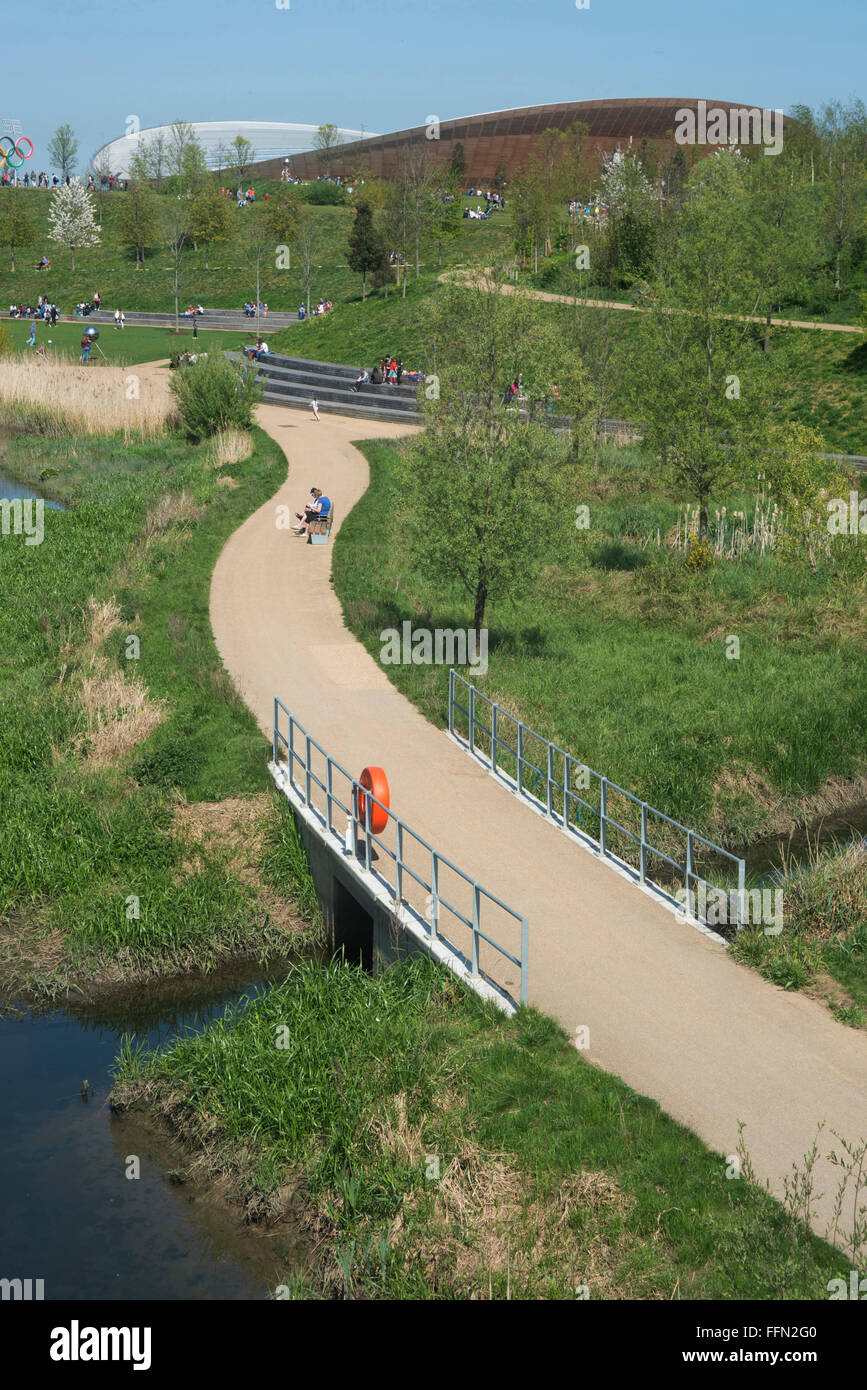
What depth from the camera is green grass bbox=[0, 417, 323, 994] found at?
14.8m

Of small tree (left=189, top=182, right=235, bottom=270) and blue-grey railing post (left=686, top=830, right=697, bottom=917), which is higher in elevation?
small tree (left=189, top=182, right=235, bottom=270)

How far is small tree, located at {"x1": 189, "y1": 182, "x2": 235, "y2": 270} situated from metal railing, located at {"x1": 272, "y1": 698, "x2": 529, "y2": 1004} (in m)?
67.2

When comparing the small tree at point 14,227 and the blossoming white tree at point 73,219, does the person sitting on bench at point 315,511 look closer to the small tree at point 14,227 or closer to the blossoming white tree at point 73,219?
the blossoming white tree at point 73,219

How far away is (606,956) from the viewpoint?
12.2 meters

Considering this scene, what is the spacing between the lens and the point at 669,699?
19672 mm

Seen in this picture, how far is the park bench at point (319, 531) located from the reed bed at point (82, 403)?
44.3 ft

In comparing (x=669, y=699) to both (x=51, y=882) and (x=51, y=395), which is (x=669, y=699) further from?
(x=51, y=395)

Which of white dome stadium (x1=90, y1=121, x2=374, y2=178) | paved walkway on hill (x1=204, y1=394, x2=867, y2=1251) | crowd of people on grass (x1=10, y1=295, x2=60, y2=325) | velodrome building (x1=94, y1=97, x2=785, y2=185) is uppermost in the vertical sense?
white dome stadium (x1=90, y1=121, x2=374, y2=178)

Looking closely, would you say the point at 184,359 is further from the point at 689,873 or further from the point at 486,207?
the point at 486,207

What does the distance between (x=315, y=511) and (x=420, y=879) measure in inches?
632

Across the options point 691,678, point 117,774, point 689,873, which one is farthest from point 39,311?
point 689,873

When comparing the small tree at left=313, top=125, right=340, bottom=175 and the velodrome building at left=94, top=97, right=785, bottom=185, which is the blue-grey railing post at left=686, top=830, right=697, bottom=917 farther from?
the small tree at left=313, top=125, right=340, bottom=175

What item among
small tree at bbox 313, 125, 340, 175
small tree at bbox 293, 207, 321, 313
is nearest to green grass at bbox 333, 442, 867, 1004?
small tree at bbox 293, 207, 321, 313
